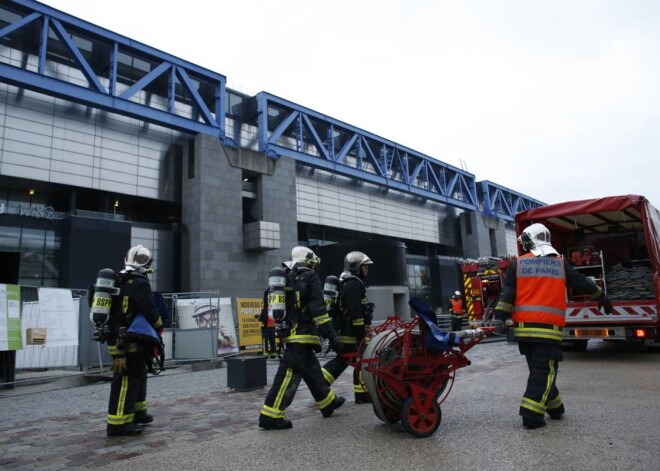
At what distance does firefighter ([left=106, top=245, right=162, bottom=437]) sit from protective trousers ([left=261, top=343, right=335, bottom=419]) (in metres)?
1.35

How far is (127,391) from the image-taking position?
4.82m

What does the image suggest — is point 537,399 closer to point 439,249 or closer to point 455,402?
point 455,402

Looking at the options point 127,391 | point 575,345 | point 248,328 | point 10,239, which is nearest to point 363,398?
point 127,391

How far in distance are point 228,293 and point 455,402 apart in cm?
2155

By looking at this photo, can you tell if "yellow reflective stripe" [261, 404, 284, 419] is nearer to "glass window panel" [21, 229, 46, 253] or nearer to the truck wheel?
the truck wheel

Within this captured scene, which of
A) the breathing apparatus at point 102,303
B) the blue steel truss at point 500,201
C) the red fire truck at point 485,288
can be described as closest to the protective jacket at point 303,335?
the breathing apparatus at point 102,303

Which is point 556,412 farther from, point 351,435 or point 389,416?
point 351,435

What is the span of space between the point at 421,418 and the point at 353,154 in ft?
123

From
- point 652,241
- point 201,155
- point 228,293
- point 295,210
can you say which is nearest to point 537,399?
point 652,241

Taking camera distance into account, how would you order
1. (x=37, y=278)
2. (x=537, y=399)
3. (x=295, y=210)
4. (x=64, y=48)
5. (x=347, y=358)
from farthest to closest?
(x=295, y=210), (x=64, y=48), (x=37, y=278), (x=347, y=358), (x=537, y=399)

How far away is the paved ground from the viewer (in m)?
3.44

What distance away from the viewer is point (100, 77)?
2723 centimetres

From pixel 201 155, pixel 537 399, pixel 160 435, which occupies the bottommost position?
pixel 160 435

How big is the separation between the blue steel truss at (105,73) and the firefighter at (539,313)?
24.1 meters
